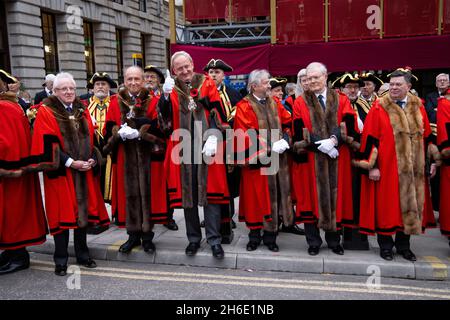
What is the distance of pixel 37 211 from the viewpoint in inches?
188

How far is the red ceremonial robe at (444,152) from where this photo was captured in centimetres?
454

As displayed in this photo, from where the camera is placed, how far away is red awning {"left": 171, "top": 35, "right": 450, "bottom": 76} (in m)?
7.68

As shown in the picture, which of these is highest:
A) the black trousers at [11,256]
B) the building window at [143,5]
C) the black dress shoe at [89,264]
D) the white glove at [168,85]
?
the building window at [143,5]

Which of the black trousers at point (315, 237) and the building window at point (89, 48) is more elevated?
the building window at point (89, 48)

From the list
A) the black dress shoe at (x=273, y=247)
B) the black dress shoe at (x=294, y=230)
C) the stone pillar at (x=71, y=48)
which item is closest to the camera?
the black dress shoe at (x=273, y=247)

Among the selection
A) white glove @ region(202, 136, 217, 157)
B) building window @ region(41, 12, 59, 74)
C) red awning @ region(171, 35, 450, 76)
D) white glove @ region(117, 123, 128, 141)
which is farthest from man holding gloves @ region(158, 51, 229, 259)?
building window @ region(41, 12, 59, 74)

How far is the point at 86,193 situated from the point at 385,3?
664 centimetres

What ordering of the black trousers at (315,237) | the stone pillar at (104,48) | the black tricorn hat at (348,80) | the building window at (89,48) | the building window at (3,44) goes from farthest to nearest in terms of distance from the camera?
1. the stone pillar at (104,48)
2. the building window at (89,48)
3. the building window at (3,44)
4. the black tricorn hat at (348,80)
5. the black trousers at (315,237)

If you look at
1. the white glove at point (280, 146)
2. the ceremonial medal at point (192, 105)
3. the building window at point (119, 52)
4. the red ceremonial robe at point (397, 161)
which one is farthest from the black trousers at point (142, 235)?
the building window at point (119, 52)

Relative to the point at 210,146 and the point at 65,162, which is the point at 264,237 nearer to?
the point at 210,146

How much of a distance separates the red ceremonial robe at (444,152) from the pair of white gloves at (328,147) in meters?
1.13

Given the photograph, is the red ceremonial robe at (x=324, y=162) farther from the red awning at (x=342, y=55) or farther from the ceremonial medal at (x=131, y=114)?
the red awning at (x=342, y=55)

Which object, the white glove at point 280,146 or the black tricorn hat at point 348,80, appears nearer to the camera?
the white glove at point 280,146

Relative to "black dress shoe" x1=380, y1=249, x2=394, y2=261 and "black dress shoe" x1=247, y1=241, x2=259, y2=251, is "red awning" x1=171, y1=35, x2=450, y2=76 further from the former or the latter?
"black dress shoe" x1=380, y1=249, x2=394, y2=261
